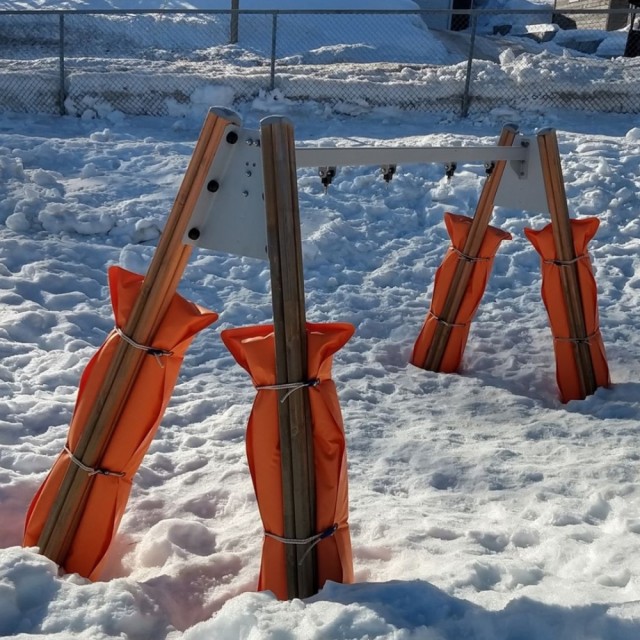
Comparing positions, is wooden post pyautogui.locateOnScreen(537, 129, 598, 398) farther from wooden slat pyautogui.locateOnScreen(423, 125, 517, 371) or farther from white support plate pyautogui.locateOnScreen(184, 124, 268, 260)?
white support plate pyautogui.locateOnScreen(184, 124, 268, 260)

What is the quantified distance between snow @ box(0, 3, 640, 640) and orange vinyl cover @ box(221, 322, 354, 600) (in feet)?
0.71

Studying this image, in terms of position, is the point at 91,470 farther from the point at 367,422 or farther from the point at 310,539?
the point at 367,422

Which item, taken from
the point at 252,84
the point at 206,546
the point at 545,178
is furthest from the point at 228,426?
the point at 252,84

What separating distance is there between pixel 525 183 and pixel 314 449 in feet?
9.01

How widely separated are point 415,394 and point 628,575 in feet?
7.89

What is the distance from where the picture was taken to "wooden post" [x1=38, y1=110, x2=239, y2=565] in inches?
117

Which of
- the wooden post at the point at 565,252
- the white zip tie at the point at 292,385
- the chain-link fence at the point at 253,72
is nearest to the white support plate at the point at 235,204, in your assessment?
the white zip tie at the point at 292,385

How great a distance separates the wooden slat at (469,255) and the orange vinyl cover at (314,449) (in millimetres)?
2514

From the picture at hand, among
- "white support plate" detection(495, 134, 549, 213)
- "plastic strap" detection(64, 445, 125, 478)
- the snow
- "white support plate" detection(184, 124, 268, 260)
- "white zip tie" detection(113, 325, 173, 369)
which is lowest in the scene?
the snow

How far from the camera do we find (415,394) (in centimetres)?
517

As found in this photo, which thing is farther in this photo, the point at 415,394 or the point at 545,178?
the point at 415,394

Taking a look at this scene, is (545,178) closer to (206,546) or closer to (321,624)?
(206,546)

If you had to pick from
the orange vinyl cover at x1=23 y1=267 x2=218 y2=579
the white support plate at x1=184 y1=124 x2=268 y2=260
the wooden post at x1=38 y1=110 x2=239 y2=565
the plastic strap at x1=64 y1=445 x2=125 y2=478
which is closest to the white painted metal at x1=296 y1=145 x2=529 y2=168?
the white support plate at x1=184 y1=124 x2=268 y2=260

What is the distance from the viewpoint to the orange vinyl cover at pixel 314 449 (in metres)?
2.78
